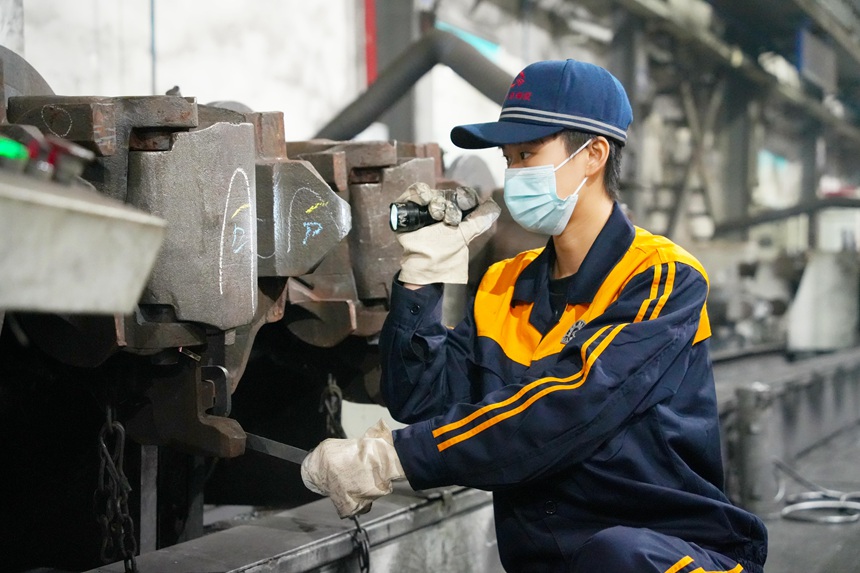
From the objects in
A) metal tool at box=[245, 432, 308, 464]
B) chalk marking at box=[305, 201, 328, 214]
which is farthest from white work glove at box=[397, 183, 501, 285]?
metal tool at box=[245, 432, 308, 464]

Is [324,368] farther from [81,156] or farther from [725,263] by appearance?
[725,263]

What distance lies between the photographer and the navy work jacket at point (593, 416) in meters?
1.54

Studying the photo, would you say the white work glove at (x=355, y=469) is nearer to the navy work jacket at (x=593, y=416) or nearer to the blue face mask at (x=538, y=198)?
the navy work jacket at (x=593, y=416)

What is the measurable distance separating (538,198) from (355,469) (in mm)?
609

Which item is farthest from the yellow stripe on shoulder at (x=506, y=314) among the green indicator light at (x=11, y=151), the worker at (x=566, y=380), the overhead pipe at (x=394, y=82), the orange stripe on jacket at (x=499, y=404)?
the overhead pipe at (x=394, y=82)

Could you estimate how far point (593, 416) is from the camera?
152 cm

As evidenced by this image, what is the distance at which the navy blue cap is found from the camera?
67.2 inches

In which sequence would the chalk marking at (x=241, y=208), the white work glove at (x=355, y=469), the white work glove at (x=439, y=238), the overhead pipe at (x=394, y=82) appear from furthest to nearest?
the overhead pipe at (x=394, y=82) < the white work glove at (x=439, y=238) < the chalk marking at (x=241, y=208) < the white work glove at (x=355, y=469)

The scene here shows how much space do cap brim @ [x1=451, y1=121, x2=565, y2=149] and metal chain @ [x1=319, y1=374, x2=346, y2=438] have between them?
0.98 meters

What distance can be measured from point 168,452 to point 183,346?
79 centimetres

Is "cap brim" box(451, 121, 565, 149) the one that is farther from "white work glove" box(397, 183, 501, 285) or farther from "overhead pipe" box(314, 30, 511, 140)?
"overhead pipe" box(314, 30, 511, 140)

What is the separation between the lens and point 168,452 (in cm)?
241

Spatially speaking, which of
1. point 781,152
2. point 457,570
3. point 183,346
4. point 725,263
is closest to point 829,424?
point 725,263

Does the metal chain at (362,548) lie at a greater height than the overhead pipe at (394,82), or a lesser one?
Answer: lesser
